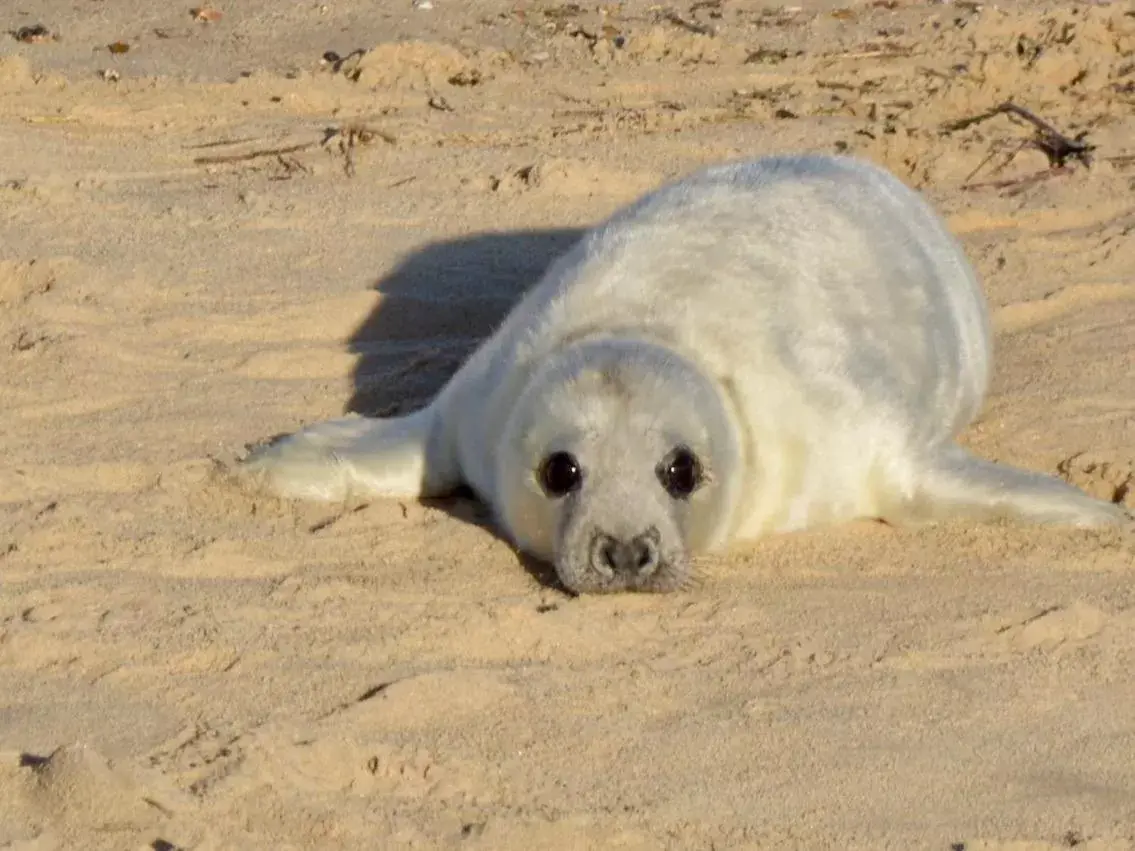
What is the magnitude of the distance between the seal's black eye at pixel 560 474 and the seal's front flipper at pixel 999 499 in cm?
86

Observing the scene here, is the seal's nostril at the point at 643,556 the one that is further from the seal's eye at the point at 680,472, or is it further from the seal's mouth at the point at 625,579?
the seal's eye at the point at 680,472

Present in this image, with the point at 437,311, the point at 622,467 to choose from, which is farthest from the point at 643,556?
the point at 437,311

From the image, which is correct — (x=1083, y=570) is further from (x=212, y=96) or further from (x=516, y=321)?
(x=212, y=96)

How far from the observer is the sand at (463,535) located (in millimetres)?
3232

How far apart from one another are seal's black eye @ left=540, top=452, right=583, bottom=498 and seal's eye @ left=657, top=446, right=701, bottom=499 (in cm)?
18

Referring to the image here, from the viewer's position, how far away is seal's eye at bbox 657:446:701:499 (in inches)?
165

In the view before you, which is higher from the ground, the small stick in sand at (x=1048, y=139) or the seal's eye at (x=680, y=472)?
the small stick in sand at (x=1048, y=139)

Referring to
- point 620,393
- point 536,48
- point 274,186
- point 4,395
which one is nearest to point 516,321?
point 620,393

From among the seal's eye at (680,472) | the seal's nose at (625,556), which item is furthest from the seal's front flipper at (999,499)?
the seal's nose at (625,556)

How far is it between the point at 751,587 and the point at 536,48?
5843 mm

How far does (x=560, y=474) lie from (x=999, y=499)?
1061 millimetres

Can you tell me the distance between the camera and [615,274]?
4734 mm

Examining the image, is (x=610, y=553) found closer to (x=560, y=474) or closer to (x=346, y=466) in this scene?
(x=560, y=474)

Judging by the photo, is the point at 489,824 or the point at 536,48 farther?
the point at 536,48
